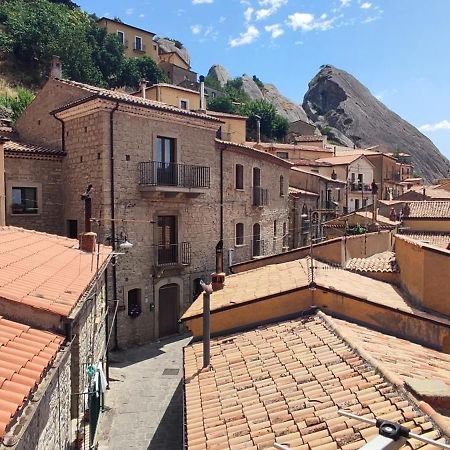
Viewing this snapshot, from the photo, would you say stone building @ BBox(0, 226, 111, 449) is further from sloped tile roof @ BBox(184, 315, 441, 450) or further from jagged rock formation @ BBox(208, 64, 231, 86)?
jagged rock formation @ BBox(208, 64, 231, 86)

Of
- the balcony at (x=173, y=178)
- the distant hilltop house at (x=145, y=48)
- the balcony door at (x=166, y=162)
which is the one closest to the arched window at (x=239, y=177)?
the balcony at (x=173, y=178)

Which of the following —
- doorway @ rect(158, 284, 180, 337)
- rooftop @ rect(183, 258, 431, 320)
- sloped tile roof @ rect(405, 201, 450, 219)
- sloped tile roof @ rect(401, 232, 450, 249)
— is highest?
sloped tile roof @ rect(405, 201, 450, 219)

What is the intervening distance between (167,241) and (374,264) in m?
9.20

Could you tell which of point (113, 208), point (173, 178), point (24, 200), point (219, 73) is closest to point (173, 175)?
point (173, 178)

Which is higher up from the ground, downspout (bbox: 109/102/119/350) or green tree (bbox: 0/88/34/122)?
green tree (bbox: 0/88/34/122)

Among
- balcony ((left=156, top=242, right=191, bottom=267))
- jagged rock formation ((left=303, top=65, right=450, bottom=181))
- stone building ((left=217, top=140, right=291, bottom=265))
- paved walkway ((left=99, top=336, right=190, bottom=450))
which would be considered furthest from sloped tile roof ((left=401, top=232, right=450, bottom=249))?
jagged rock formation ((left=303, top=65, right=450, bottom=181))

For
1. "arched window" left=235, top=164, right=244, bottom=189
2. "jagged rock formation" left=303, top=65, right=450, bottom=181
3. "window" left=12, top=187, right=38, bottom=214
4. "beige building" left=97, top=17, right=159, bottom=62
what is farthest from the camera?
"jagged rock formation" left=303, top=65, right=450, bottom=181

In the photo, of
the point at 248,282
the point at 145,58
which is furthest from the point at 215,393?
the point at 145,58

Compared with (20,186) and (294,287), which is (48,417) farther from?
(20,186)

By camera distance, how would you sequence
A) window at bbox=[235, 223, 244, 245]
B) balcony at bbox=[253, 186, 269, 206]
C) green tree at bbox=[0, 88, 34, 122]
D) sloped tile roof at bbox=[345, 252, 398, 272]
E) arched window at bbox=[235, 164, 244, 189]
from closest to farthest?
1. sloped tile roof at bbox=[345, 252, 398, 272]
2. arched window at bbox=[235, 164, 244, 189]
3. window at bbox=[235, 223, 244, 245]
4. balcony at bbox=[253, 186, 269, 206]
5. green tree at bbox=[0, 88, 34, 122]

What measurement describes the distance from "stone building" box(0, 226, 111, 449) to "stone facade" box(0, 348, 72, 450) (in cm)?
3

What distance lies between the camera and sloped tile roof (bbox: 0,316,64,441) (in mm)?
3693

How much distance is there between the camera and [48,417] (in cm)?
535

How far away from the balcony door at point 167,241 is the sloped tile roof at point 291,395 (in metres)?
10.5
